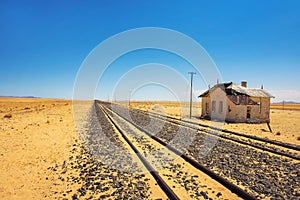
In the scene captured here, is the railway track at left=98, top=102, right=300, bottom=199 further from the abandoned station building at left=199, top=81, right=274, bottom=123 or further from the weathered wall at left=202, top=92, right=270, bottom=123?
the abandoned station building at left=199, top=81, right=274, bottom=123

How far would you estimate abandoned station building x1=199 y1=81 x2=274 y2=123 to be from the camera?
970 inches

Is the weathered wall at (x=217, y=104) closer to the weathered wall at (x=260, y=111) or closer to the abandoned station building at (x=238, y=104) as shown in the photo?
the abandoned station building at (x=238, y=104)

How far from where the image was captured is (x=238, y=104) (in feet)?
79.7

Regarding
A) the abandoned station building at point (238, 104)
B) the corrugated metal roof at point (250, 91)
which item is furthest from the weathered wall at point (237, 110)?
the corrugated metal roof at point (250, 91)

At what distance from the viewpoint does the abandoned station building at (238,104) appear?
2464cm

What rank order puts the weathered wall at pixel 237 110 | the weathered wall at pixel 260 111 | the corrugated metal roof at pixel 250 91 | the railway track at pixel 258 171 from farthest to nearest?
the corrugated metal roof at pixel 250 91
the weathered wall at pixel 260 111
the weathered wall at pixel 237 110
the railway track at pixel 258 171

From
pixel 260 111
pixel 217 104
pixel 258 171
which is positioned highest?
pixel 217 104

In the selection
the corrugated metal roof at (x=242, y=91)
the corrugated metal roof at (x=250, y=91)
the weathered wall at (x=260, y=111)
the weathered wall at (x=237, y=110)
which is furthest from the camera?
the corrugated metal roof at (x=250, y=91)


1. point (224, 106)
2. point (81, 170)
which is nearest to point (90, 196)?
point (81, 170)

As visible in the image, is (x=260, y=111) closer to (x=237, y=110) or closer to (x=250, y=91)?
(x=250, y=91)

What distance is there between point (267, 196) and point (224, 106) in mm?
20925

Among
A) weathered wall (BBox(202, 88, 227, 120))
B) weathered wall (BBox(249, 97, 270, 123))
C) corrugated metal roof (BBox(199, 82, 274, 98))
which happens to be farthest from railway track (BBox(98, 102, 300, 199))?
weathered wall (BBox(249, 97, 270, 123))

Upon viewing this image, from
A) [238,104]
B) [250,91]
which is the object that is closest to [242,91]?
[250,91]

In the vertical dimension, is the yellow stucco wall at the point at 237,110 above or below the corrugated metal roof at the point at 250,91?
below
